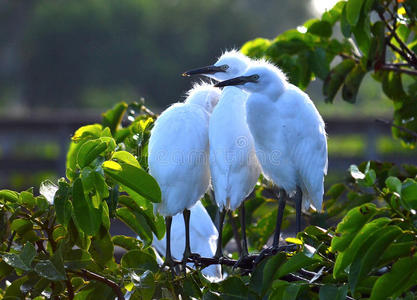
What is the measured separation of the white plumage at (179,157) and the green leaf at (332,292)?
2.04 ft

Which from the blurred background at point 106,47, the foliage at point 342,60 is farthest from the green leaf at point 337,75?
the blurred background at point 106,47

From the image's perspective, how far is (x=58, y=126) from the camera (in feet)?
18.6

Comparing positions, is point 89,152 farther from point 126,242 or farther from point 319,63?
point 319,63

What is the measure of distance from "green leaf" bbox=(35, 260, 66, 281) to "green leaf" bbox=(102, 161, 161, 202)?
23 centimetres

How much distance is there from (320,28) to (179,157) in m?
0.71

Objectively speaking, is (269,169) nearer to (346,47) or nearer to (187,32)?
(346,47)

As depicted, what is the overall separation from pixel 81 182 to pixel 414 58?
1.03 m

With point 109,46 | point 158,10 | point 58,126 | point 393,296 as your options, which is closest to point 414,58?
point 393,296

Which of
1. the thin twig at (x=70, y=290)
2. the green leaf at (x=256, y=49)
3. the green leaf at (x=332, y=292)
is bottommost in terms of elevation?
the thin twig at (x=70, y=290)

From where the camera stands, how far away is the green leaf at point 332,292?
130 cm

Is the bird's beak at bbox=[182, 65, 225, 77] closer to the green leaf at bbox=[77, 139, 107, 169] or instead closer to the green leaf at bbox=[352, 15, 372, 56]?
the green leaf at bbox=[352, 15, 372, 56]

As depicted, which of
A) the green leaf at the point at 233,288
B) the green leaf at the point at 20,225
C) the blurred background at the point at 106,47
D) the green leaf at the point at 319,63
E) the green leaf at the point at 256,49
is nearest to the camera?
the green leaf at the point at 233,288

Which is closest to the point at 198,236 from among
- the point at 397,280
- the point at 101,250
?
the point at 101,250

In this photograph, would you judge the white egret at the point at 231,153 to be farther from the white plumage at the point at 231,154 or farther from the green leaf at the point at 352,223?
the green leaf at the point at 352,223
